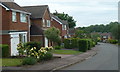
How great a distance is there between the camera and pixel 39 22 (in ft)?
133

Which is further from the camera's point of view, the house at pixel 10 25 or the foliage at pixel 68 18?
the foliage at pixel 68 18

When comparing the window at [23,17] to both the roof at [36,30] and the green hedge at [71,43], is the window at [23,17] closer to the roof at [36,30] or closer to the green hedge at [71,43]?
the roof at [36,30]

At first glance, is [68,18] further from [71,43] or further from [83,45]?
[83,45]

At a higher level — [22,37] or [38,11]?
[38,11]

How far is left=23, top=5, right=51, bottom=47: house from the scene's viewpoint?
37719mm

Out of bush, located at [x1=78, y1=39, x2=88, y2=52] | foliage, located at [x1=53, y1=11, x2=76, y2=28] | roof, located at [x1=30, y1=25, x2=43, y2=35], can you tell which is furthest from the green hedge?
foliage, located at [x1=53, y1=11, x2=76, y2=28]

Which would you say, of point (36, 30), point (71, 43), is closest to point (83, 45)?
point (71, 43)

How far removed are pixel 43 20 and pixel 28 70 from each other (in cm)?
2586

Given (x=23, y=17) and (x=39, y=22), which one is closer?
(x=23, y=17)

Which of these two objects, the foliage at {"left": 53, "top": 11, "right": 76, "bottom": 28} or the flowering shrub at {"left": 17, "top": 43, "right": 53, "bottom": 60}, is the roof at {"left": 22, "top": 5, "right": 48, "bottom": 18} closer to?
the flowering shrub at {"left": 17, "top": 43, "right": 53, "bottom": 60}

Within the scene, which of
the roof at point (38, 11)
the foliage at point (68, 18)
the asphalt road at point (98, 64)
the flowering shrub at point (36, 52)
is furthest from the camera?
the foliage at point (68, 18)

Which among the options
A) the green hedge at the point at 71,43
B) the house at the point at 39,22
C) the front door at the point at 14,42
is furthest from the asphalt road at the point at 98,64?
the green hedge at the point at 71,43

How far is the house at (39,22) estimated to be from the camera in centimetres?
3772

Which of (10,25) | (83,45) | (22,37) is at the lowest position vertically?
(83,45)
